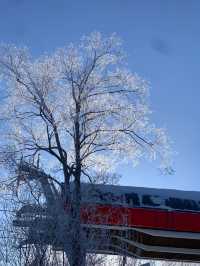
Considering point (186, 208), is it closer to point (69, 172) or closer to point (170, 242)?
point (170, 242)

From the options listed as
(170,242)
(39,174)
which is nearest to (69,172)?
(39,174)

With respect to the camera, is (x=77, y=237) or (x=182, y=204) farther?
(x=182, y=204)

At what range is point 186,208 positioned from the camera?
30812 mm

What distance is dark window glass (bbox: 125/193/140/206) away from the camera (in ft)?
97.5

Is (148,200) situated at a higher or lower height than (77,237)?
higher

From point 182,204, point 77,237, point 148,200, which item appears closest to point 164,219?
point 148,200

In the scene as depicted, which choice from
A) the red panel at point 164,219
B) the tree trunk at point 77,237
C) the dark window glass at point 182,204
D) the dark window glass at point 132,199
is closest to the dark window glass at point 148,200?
the dark window glass at point 132,199

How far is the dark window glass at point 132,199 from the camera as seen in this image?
29.7 m

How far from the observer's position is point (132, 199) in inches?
1193

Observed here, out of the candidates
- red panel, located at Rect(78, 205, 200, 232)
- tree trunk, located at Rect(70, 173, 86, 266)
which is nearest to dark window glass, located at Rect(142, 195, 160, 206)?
red panel, located at Rect(78, 205, 200, 232)

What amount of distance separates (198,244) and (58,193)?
14098 mm

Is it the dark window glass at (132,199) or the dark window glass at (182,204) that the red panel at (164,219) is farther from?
the dark window glass at (182,204)

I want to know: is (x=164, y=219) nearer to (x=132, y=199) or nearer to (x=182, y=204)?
(x=182, y=204)

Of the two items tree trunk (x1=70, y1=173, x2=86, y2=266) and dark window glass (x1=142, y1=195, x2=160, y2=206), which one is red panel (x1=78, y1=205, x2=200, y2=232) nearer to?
dark window glass (x1=142, y1=195, x2=160, y2=206)
